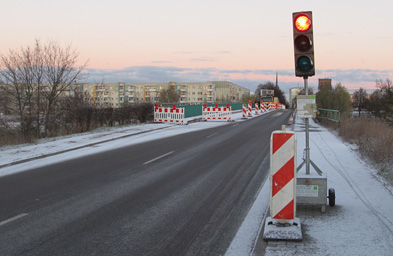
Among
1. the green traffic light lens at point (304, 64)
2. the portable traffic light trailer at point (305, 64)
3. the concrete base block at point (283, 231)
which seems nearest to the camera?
the concrete base block at point (283, 231)

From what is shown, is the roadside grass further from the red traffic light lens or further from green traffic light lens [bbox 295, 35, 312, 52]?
the red traffic light lens

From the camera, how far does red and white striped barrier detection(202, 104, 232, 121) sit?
3050 centimetres

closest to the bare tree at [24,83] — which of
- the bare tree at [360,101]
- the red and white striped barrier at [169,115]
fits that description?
the red and white striped barrier at [169,115]

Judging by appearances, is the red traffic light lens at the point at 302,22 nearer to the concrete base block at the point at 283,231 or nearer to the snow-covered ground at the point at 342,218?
the snow-covered ground at the point at 342,218

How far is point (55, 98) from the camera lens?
20.9 m

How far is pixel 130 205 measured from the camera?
6.34 metres

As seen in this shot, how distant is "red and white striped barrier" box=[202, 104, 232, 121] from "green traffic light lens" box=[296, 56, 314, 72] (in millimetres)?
24147

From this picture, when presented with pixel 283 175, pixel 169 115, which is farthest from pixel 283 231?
pixel 169 115

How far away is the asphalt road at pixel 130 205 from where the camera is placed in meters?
4.59

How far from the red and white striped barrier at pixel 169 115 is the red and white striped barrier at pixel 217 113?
428cm

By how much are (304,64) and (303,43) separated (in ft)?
1.17

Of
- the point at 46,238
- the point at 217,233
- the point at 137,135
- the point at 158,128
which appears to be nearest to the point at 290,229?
the point at 217,233

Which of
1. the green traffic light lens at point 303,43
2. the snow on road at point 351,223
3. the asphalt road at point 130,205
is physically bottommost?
the snow on road at point 351,223

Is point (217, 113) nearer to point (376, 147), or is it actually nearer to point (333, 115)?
point (333, 115)
